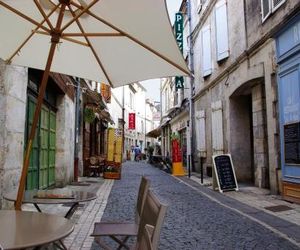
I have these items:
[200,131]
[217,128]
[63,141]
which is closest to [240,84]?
[217,128]

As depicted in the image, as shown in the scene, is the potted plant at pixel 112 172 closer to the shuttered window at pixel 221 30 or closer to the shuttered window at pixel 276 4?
the shuttered window at pixel 221 30

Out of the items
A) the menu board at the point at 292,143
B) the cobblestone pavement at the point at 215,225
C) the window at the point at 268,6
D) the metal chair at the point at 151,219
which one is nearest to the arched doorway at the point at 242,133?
the window at the point at 268,6

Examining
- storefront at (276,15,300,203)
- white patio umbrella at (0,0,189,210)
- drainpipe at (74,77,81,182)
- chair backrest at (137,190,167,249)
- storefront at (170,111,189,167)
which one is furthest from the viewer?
storefront at (170,111,189,167)

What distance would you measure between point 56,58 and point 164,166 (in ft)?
54.6

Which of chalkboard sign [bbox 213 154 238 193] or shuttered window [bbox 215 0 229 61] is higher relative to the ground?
shuttered window [bbox 215 0 229 61]

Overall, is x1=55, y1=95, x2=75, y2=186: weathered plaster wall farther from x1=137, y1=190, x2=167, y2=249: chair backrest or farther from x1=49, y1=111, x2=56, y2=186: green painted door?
x1=137, y1=190, x2=167, y2=249: chair backrest

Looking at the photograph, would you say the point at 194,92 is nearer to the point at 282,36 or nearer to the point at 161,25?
the point at 282,36

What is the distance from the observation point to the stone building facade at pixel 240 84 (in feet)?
31.0

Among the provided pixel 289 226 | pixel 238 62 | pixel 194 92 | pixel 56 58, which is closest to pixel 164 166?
pixel 194 92

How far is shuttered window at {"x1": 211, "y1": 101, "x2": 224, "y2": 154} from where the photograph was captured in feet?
44.8

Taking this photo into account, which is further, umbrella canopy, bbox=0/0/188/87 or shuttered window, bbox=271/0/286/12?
shuttered window, bbox=271/0/286/12

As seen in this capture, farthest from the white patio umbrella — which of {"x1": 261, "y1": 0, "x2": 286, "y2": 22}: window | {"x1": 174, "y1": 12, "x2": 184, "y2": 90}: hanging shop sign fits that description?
{"x1": 174, "y1": 12, "x2": 184, "y2": 90}: hanging shop sign

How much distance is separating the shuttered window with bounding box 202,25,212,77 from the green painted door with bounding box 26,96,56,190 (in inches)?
273

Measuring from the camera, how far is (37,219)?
251 cm
